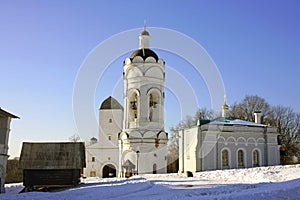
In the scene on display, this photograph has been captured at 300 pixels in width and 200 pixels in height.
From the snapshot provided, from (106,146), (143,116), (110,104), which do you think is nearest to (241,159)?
(143,116)

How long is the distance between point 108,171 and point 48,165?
58.4 ft

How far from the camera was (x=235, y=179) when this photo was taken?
1895cm

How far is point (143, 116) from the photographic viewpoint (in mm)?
30500

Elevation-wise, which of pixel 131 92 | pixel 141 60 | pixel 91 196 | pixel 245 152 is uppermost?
pixel 141 60

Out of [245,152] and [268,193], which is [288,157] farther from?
[268,193]

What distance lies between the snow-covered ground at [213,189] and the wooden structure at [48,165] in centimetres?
275

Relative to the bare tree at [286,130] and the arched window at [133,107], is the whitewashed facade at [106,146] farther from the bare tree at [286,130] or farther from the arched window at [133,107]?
the bare tree at [286,130]

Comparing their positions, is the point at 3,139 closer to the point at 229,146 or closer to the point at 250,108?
the point at 229,146

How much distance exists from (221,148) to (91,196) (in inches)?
585

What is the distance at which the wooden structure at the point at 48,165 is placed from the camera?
20.8m

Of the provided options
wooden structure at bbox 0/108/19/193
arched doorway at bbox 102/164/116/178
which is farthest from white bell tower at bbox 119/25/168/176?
wooden structure at bbox 0/108/19/193

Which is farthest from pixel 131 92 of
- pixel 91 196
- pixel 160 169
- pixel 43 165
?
pixel 91 196

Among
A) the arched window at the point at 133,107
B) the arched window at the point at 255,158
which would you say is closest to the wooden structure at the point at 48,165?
the arched window at the point at 133,107

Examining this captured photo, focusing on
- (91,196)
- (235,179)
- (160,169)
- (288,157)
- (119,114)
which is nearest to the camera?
(91,196)
